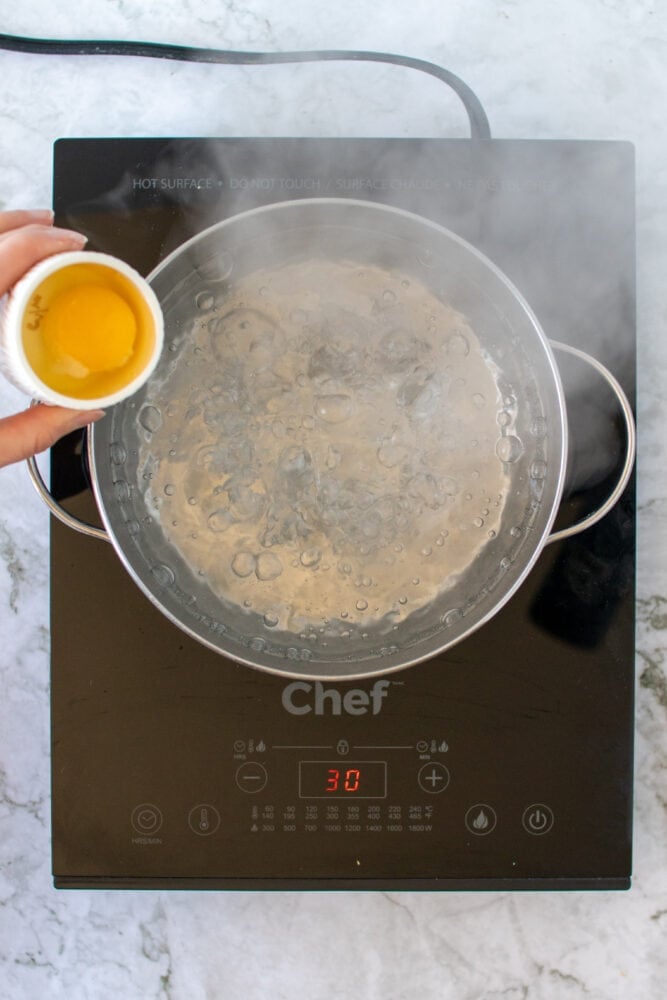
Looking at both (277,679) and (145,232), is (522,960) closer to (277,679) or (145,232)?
(277,679)

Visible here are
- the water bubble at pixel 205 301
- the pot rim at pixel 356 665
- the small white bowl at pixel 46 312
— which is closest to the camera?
the small white bowl at pixel 46 312

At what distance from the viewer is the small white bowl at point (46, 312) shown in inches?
23.8

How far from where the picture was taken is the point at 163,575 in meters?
0.80

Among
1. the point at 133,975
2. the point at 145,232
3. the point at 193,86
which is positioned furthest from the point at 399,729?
the point at 193,86

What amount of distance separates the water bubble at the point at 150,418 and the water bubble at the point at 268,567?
6.1 inches

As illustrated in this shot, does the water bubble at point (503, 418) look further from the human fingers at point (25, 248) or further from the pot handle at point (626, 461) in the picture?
the human fingers at point (25, 248)

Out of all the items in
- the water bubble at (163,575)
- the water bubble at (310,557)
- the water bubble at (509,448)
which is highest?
the water bubble at (509,448)

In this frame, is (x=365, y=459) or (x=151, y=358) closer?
(x=151, y=358)

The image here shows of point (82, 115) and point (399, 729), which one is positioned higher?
point (82, 115)

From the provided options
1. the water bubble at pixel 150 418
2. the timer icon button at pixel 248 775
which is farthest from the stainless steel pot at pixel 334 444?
the timer icon button at pixel 248 775

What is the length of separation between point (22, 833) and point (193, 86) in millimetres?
770

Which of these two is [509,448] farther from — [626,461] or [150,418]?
[150,418]

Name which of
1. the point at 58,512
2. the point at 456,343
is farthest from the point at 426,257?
the point at 58,512

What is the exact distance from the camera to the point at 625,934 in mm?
881
